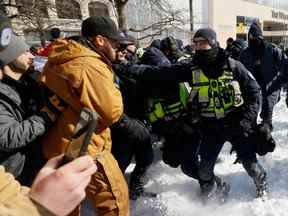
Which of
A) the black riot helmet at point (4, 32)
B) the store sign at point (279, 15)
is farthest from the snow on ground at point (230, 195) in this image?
the store sign at point (279, 15)

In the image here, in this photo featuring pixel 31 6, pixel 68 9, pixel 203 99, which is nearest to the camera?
pixel 203 99

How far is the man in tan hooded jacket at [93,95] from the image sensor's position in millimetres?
2145

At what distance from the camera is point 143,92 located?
341cm

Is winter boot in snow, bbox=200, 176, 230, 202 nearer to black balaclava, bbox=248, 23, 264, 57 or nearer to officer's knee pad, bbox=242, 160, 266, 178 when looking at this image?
officer's knee pad, bbox=242, 160, 266, 178

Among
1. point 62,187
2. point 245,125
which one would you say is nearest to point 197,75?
point 245,125

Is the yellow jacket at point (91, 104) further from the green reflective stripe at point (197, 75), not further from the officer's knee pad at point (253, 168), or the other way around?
the officer's knee pad at point (253, 168)

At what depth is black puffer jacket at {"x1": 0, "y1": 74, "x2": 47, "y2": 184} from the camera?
7.42 feet

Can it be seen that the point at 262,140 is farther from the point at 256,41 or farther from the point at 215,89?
the point at 256,41

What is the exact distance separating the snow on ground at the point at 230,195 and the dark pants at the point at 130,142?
489 millimetres

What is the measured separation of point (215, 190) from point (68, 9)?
39.0 ft

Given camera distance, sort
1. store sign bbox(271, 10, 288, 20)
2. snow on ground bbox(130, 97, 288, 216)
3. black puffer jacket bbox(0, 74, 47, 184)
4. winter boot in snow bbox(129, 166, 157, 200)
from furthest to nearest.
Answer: store sign bbox(271, 10, 288, 20) < winter boot in snow bbox(129, 166, 157, 200) < snow on ground bbox(130, 97, 288, 216) < black puffer jacket bbox(0, 74, 47, 184)

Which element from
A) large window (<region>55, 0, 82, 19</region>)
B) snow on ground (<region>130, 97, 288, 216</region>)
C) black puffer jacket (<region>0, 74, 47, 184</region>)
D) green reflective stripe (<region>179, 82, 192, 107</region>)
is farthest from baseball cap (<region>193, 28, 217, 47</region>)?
large window (<region>55, 0, 82, 19</region>)

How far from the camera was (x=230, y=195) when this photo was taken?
395cm

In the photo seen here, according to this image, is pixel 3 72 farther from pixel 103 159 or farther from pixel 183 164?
pixel 183 164
